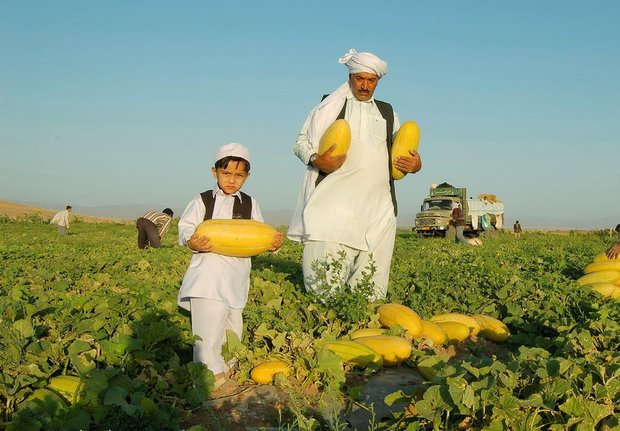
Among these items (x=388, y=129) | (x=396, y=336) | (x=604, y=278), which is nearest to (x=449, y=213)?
(x=604, y=278)

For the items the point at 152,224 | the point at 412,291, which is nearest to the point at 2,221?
the point at 152,224

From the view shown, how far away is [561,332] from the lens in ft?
19.1

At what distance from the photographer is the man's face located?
6305 mm

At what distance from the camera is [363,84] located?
6.34 meters

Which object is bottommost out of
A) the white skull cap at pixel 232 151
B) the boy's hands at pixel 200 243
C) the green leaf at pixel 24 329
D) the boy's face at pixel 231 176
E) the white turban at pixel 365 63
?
the green leaf at pixel 24 329

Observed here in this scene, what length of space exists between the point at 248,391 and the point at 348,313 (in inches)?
58.8

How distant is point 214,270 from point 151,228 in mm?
11237

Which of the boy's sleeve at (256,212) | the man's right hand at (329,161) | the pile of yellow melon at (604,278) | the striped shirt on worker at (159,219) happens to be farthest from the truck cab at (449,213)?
the boy's sleeve at (256,212)

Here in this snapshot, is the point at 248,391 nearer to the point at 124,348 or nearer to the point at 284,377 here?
the point at 284,377

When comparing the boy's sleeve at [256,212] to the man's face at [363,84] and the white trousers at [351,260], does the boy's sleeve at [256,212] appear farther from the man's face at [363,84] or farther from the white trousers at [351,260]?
Result: the man's face at [363,84]

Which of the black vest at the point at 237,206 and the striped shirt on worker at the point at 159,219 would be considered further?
the striped shirt on worker at the point at 159,219

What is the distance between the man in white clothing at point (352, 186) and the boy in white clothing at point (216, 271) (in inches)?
57.2

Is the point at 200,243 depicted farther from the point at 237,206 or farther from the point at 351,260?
the point at 351,260

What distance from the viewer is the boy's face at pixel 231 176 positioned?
4.83 metres
